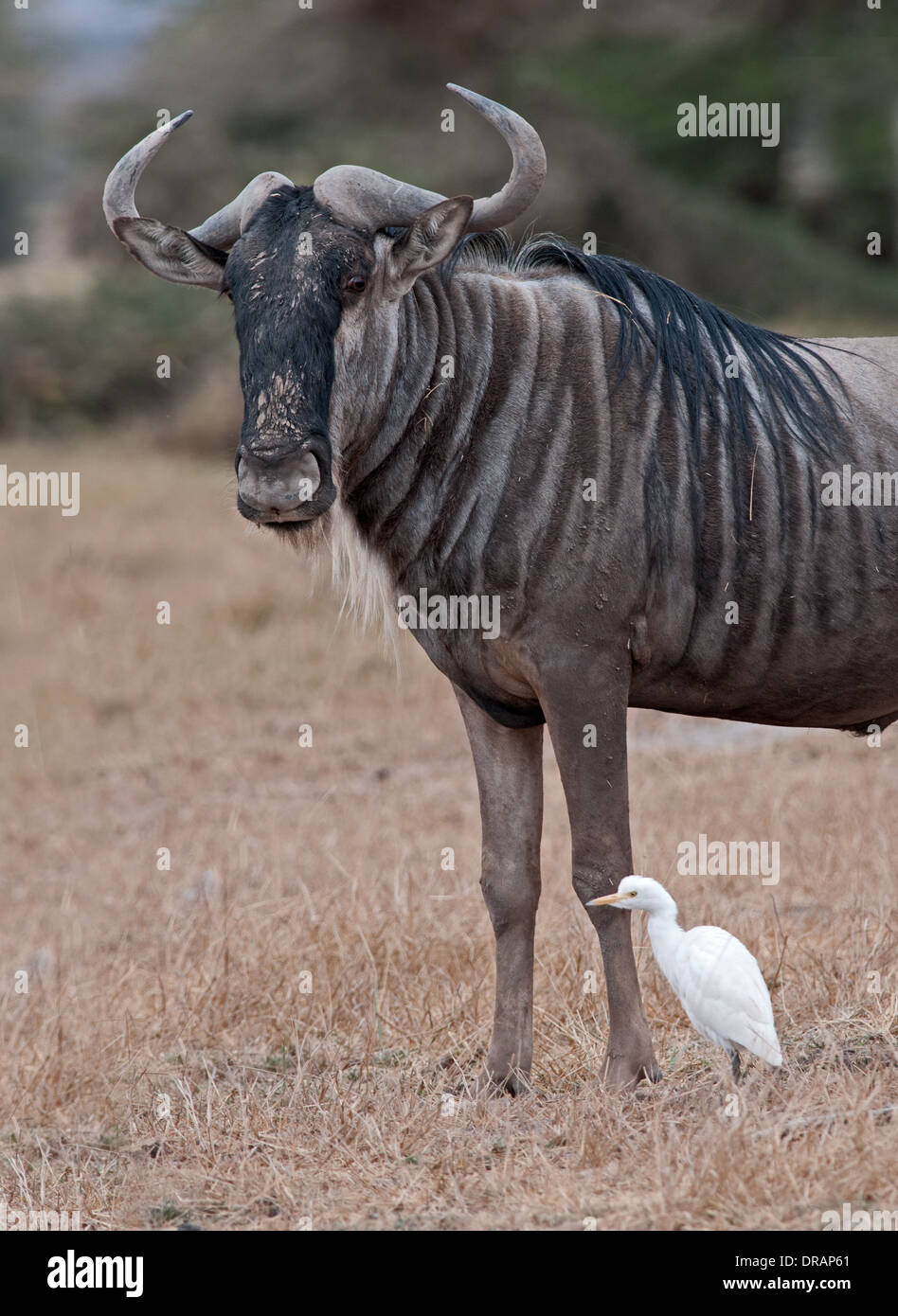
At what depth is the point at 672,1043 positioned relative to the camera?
17.6 feet

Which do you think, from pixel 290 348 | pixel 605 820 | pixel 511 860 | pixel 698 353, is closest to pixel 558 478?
pixel 698 353

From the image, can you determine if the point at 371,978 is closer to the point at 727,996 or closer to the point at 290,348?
the point at 727,996

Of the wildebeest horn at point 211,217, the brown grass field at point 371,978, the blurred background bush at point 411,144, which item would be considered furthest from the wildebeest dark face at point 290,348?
the blurred background bush at point 411,144

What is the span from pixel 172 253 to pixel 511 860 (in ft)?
7.06

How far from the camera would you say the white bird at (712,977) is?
14.7 ft

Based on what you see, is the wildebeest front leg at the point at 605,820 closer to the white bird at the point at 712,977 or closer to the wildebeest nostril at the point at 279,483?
the white bird at the point at 712,977

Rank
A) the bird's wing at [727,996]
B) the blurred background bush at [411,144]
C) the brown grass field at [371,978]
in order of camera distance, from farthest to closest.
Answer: the blurred background bush at [411,144] → the bird's wing at [727,996] → the brown grass field at [371,978]

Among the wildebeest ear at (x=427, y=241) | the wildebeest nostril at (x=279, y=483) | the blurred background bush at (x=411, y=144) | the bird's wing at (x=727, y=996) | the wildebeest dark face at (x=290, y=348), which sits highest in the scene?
the blurred background bush at (x=411, y=144)

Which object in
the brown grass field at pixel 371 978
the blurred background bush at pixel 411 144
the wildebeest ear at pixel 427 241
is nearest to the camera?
the brown grass field at pixel 371 978

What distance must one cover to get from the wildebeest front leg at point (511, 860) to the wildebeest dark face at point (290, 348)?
3.47 ft

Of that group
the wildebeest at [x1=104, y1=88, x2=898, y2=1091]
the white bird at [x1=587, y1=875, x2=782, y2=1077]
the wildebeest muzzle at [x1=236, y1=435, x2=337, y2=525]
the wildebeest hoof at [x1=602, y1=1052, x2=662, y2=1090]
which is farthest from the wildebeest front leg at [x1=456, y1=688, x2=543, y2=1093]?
the wildebeest muzzle at [x1=236, y1=435, x2=337, y2=525]
